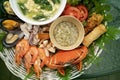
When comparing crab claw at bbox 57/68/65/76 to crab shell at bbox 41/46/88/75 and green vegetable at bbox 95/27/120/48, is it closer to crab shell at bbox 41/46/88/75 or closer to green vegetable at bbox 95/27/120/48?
crab shell at bbox 41/46/88/75

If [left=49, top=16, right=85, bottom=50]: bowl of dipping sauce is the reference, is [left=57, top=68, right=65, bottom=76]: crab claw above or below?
below

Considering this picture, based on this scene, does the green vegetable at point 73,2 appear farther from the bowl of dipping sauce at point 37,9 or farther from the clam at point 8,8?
the clam at point 8,8

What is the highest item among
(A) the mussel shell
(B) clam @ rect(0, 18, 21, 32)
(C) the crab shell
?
(B) clam @ rect(0, 18, 21, 32)

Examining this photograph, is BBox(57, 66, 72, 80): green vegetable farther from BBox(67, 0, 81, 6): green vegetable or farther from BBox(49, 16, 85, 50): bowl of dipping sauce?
BBox(67, 0, 81, 6): green vegetable

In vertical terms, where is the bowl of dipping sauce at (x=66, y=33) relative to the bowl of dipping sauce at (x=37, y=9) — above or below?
below

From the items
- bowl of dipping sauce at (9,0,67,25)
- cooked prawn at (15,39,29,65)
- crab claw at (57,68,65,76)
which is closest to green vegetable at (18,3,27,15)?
bowl of dipping sauce at (9,0,67,25)

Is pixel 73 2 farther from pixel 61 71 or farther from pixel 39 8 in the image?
pixel 61 71

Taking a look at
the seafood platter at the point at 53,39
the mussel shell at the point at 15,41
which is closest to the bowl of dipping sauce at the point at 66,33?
the seafood platter at the point at 53,39
